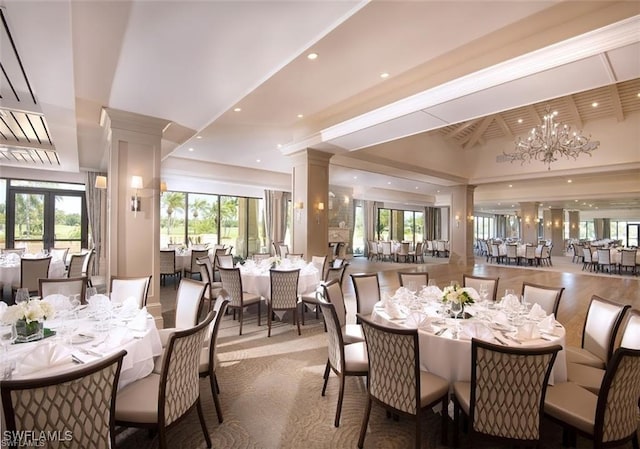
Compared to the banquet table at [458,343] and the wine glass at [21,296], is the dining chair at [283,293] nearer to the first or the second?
the banquet table at [458,343]

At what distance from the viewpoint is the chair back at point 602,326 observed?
8.52 ft

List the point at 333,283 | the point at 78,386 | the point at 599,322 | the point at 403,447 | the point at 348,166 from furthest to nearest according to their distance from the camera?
1. the point at 348,166
2. the point at 333,283
3. the point at 599,322
4. the point at 403,447
5. the point at 78,386

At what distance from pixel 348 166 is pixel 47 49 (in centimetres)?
726

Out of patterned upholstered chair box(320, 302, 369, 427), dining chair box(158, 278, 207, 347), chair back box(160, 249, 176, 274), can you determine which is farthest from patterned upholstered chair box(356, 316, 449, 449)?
chair back box(160, 249, 176, 274)

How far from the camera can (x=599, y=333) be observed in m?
2.75

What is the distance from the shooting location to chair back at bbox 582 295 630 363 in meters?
2.60

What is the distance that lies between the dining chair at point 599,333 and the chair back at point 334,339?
196 cm

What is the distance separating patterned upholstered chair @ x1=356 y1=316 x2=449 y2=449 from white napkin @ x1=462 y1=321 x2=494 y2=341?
1.27 feet

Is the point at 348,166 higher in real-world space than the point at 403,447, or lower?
higher

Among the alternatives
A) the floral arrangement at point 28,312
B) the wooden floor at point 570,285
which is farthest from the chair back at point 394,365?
the wooden floor at point 570,285

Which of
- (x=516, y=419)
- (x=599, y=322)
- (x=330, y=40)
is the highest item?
(x=330, y=40)

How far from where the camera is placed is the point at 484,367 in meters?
1.86

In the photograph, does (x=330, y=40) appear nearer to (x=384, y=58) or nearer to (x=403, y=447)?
(x=384, y=58)

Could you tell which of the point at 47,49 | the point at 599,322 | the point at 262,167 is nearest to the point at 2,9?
the point at 47,49
